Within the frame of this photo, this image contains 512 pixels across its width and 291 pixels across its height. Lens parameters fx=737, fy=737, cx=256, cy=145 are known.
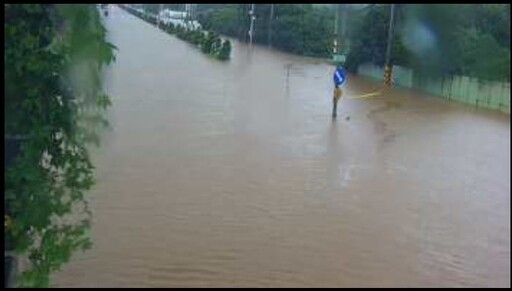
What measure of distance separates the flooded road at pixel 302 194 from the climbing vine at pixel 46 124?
0.14 meters

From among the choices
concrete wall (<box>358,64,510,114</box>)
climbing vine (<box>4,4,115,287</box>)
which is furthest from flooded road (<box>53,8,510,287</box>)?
climbing vine (<box>4,4,115,287</box>)

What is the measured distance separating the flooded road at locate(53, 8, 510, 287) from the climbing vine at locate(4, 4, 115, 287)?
145 mm

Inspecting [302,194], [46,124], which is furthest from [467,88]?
[302,194]

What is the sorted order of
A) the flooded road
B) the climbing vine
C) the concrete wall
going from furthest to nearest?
the flooded road → the climbing vine → the concrete wall

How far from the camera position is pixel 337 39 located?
1903mm

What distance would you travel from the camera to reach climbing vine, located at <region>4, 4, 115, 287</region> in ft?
6.11

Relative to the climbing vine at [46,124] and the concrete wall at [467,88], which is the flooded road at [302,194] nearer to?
the concrete wall at [467,88]

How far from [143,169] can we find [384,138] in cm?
293

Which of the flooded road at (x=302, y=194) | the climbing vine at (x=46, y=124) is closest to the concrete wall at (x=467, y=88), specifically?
the flooded road at (x=302, y=194)

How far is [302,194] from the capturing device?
22.2ft

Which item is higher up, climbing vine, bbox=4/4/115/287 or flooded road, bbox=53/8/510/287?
climbing vine, bbox=4/4/115/287

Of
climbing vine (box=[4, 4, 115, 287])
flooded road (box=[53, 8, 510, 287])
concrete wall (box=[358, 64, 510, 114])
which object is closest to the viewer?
concrete wall (box=[358, 64, 510, 114])

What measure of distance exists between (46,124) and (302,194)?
4.90 meters

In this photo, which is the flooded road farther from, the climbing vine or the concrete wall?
the climbing vine
